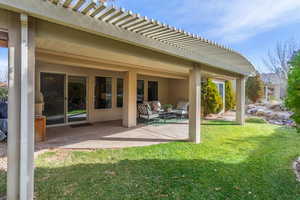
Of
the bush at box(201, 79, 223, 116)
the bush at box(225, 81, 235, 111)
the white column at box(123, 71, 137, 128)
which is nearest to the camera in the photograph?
the white column at box(123, 71, 137, 128)

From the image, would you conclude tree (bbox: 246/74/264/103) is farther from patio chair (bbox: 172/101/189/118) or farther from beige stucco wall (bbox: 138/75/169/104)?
patio chair (bbox: 172/101/189/118)

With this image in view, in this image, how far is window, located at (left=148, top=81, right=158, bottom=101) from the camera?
11.7 metres

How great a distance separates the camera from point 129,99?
7.68 metres

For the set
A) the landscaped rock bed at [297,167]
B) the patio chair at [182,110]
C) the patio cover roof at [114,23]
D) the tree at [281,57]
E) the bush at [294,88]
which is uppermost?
the tree at [281,57]

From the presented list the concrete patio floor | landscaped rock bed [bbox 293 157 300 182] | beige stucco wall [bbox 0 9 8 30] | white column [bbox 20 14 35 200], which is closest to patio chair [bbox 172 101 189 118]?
the concrete patio floor

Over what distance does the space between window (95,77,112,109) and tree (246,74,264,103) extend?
1548 cm

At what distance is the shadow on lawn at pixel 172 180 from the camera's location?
280cm

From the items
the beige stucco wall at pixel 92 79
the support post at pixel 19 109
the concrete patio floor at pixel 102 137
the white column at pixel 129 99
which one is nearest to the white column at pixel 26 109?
the support post at pixel 19 109

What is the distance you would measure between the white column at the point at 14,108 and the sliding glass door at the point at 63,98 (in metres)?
5.34

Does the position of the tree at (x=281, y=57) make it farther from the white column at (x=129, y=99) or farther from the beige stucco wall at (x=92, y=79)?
the white column at (x=129, y=99)

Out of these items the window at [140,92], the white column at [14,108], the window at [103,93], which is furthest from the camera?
the window at [140,92]

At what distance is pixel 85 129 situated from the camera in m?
7.17

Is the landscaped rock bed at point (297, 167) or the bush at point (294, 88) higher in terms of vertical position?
the bush at point (294, 88)

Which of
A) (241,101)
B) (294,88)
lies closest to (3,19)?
(294,88)
